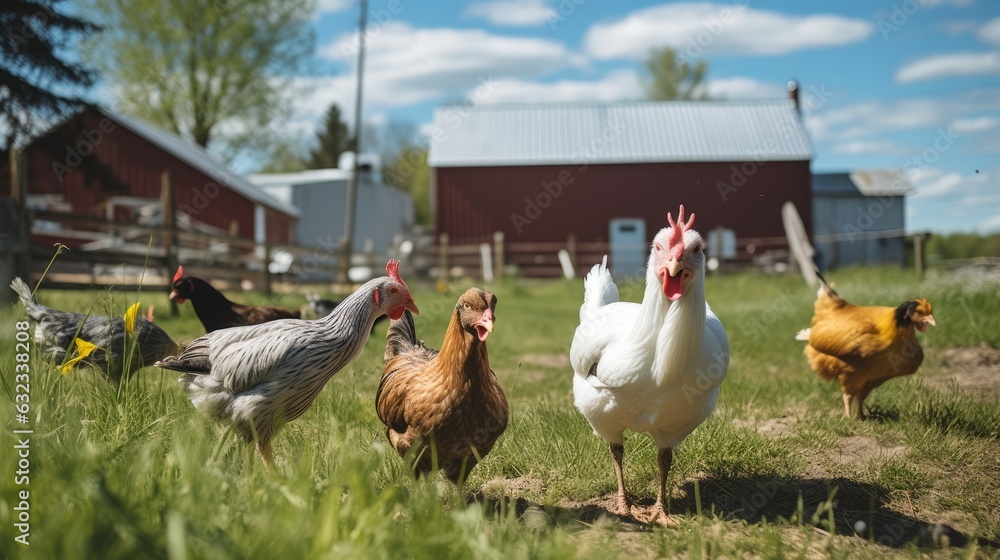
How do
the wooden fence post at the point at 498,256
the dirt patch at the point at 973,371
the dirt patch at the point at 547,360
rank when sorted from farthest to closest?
the wooden fence post at the point at 498,256 < the dirt patch at the point at 547,360 < the dirt patch at the point at 973,371

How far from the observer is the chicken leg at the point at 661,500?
303 centimetres

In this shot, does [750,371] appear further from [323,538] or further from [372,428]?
[323,538]

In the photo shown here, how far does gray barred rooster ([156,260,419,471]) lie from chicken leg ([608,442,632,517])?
1227 millimetres

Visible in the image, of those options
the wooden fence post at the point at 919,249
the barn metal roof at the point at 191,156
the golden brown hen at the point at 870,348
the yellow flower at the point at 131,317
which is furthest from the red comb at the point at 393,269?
the barn metal roof at the point at 191,156

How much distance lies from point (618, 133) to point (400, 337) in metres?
22.8

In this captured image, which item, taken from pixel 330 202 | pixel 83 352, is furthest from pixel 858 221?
pixel 83 352

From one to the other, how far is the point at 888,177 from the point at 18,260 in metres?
33.3

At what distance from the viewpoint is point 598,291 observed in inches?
158

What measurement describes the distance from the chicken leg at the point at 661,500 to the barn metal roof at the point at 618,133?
21231mm

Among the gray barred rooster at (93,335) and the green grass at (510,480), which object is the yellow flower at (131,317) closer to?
the green grass at (510,480)

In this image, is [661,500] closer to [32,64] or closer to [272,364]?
[272,364]

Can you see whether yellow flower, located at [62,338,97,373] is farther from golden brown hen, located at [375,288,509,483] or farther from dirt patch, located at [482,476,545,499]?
dirt patch, located at [482,476,545,499]

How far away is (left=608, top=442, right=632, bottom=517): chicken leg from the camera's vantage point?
10.5ft

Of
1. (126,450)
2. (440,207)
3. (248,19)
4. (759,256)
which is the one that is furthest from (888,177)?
(126,450)
